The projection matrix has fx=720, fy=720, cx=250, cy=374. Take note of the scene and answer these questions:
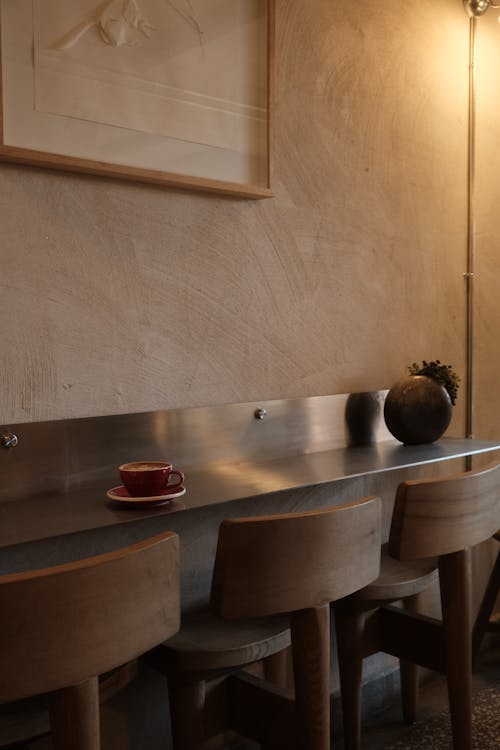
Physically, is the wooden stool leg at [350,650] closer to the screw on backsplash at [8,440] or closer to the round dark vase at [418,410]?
the round dark vase at [418,410]

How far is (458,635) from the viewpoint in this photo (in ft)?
4.69

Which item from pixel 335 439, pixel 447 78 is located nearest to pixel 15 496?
pixel 335 439

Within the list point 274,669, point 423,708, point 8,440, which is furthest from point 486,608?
point 8,440

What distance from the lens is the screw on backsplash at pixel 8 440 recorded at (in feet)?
4.07

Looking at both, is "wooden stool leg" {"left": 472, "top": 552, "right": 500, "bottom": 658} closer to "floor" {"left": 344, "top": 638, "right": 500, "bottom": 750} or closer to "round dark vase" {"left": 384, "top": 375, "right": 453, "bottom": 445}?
"floor" {"left": 344, "top": 638, "right": 500, "bottom": 750}

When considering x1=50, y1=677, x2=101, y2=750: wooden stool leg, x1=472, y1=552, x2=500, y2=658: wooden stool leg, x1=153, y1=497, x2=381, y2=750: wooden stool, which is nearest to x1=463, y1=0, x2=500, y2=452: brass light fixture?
x1=472, y1=552, x2=500, y2=658: wooden stool leg

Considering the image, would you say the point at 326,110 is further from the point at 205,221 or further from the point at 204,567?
the point at 204,567

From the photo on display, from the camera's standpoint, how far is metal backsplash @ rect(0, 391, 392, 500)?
1.27 metres

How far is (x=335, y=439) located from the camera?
70.0 inches

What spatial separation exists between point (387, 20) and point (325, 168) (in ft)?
1.65

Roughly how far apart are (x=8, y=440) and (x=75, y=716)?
1.76 feet

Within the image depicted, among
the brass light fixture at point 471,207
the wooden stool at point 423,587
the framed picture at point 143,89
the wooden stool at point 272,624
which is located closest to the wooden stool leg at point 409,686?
the wooden stool at point 423,587

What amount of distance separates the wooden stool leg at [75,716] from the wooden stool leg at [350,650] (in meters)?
0.78

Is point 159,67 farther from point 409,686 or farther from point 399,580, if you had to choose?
point 409,686
